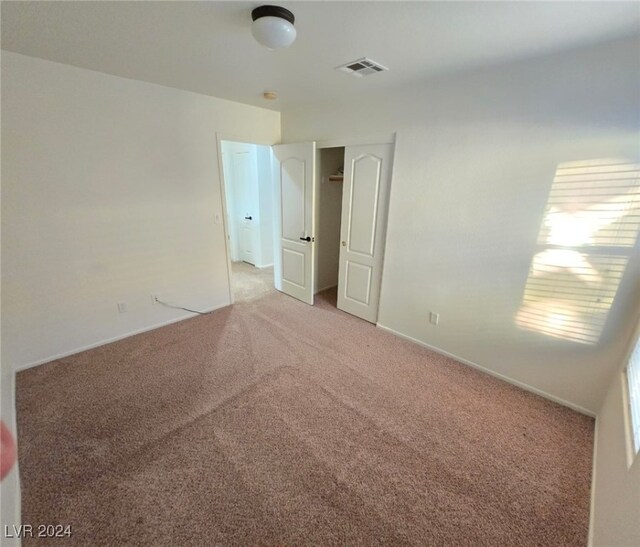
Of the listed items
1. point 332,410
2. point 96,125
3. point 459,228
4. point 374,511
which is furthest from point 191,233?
point 374,511

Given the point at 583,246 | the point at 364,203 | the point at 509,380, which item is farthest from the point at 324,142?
the point at 509,380

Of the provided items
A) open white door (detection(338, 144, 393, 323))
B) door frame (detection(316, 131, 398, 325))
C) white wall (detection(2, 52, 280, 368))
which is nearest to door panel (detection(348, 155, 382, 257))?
open white door (detection(338, 144, 393, 323))

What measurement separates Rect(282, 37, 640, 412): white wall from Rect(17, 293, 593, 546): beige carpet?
1.27 feet

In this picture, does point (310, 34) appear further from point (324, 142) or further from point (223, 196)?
point (223, 196)

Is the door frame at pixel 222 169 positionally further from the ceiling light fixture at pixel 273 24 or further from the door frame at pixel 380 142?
the ceiling light fixture at pixel 273 24

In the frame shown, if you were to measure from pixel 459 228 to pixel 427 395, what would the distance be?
144 centimetres

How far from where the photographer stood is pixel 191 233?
10.5 feet

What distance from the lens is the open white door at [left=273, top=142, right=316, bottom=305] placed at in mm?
3375

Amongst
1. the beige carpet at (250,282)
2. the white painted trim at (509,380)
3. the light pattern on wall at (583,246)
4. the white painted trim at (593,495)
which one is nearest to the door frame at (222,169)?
the beige carpet at (250,282)

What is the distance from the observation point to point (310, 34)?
1646mm

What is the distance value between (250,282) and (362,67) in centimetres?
338

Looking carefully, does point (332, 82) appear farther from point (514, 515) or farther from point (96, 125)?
point (514, 515)

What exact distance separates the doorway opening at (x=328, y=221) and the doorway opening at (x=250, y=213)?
848mm

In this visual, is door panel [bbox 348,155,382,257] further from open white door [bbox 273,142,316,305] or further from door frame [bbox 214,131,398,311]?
open white door [bbox 273,142,316,305]
